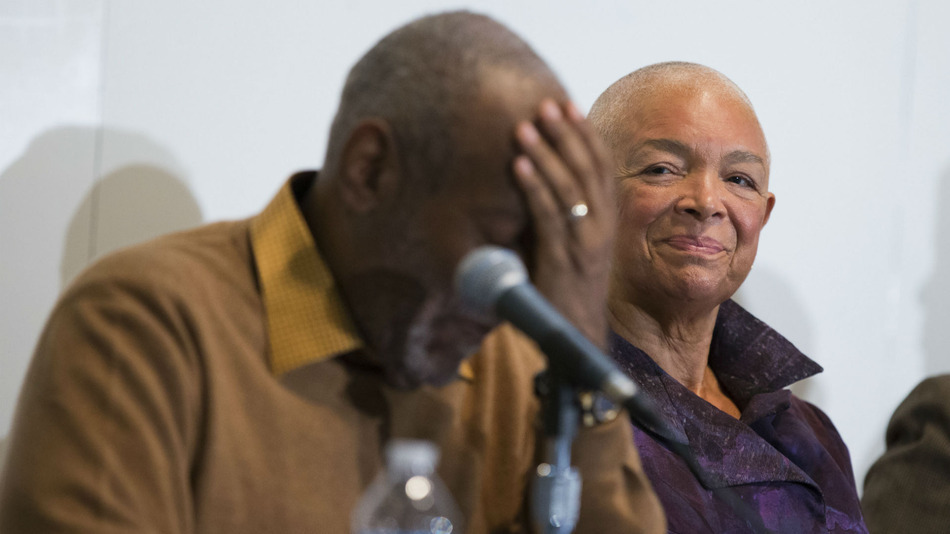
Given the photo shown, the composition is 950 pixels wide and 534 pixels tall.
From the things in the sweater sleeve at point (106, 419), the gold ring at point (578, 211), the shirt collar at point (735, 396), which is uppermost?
the gold ring at point (578, 211)

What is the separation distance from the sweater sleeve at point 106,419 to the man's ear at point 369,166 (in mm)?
233

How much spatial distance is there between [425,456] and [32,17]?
102 centimetres

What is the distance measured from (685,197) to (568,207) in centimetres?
94

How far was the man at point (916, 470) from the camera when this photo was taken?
2.14 meters

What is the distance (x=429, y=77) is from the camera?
44.9 inches

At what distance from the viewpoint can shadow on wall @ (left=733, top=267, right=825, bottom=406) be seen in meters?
2.57

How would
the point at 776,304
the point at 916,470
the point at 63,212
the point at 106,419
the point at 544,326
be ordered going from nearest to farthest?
the point at 544,326
the point at 106,419
the point at 63,212
the point at 916,470
the point at 776,304

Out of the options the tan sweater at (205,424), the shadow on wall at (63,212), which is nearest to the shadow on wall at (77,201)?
the shadow on wall at (63,212)

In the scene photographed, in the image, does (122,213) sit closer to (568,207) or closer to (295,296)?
(295,296)

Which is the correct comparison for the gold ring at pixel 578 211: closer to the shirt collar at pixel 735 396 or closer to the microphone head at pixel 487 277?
the microphone head at pixel 487 277

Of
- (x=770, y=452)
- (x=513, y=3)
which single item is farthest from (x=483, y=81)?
(x=770, y=452)

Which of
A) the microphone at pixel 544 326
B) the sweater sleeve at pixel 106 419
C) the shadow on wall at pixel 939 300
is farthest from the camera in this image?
the shadow on wall at pixel 939 300

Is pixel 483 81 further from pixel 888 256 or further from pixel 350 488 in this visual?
pixel 888 256

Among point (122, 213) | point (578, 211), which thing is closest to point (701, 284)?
point (578, 211)
